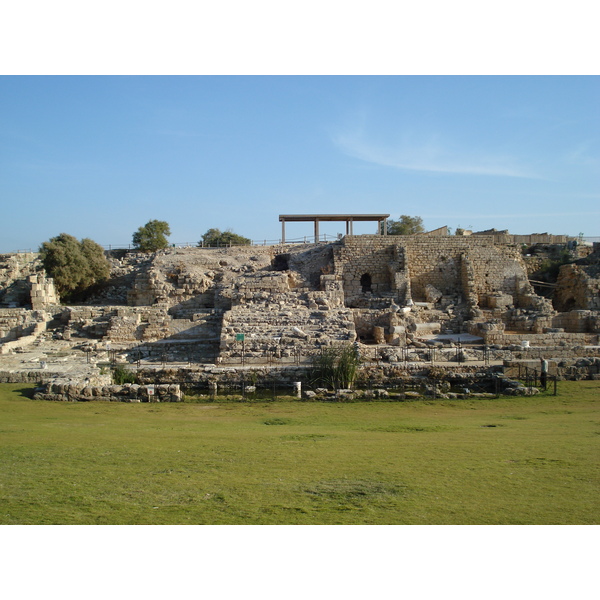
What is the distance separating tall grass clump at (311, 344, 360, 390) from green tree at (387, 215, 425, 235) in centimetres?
2560

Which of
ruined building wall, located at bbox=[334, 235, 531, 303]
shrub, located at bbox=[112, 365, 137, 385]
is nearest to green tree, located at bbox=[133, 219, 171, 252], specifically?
ruined building wall, located at bbox=[334, 235, 531, 303]

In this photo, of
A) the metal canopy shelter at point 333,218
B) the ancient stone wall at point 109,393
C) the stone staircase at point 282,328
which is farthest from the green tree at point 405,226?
the ancient stone wall at point 109,393

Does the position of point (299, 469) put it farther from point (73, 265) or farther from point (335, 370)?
point (73, 265)

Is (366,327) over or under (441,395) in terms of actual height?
over

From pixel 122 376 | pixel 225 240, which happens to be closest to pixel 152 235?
Result: pixel 225 240

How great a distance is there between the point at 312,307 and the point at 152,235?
18.4 m

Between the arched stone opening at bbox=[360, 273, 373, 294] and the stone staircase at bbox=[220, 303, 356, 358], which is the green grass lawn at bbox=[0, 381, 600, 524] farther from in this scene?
the arched stone opening at bbox=[360, 273, 373, 294]

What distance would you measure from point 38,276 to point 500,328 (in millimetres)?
20878

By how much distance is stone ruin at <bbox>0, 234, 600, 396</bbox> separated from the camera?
18625 millimetres

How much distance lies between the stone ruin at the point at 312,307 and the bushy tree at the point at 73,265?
2.50 ft

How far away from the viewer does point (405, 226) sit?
4131 centimetres

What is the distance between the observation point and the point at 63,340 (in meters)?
21.2

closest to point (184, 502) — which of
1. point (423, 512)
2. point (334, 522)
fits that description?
point (334, 522)

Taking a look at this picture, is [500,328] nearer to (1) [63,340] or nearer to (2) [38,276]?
(1) [63,340]
